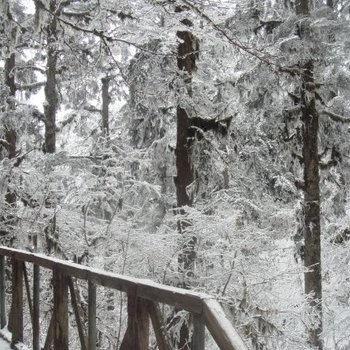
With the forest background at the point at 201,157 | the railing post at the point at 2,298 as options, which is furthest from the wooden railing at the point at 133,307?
the forest background at the point at 201,157

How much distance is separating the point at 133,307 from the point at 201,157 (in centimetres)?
902

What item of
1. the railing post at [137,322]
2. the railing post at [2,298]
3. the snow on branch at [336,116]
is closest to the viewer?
the railing post at [137,322]

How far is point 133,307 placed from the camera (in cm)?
358

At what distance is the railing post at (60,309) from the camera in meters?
4.65

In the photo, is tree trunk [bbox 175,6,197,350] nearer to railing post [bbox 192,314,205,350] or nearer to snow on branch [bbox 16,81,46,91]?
snow on branch [bbox 16,81,46,91]

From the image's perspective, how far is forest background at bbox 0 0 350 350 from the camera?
8.94 meters

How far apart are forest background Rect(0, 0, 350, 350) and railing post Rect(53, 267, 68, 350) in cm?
308

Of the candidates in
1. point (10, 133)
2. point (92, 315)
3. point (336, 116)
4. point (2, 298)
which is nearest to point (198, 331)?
point (92, 315)

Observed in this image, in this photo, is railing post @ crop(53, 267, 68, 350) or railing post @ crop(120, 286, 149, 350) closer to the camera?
railing post @ crop(120, 286, 149, 350)

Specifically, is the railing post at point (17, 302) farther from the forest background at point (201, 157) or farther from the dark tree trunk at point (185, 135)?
the dark tree trunk at point (185, 135)

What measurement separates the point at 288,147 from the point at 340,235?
5.19m

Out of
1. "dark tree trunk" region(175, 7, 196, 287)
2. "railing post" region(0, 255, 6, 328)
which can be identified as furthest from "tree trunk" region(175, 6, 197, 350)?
"railing post" region(0, 255, 6, 328)

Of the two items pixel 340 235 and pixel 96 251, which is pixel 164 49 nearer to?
pixel 96 251

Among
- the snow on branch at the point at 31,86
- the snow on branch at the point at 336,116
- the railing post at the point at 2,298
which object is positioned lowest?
the railing post at the point at 2,298
